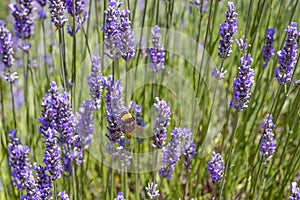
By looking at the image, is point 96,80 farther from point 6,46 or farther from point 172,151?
point 6,46

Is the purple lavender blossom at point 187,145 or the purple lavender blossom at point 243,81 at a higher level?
the purple lavender blossom at point 243,81

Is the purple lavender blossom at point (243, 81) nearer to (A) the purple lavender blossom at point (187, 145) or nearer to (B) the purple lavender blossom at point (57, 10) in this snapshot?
(A) the purple lavender blossom at point (187, 145)

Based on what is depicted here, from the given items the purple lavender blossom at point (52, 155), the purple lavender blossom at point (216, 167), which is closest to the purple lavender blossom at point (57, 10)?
the purple lavender blossom at point (52, 155)

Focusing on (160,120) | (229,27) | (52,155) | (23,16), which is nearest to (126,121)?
→ (160,120)

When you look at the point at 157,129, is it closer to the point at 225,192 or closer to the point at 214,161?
the point at 214,161

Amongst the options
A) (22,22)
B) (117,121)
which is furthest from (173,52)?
(117,121)
